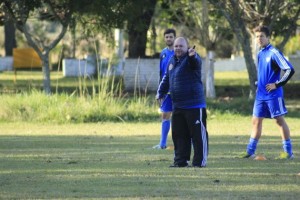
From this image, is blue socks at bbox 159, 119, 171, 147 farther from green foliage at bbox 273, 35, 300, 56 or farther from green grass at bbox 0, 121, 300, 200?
green foliage at bbox 273, 35, 300, 56

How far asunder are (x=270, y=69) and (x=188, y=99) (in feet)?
5.44

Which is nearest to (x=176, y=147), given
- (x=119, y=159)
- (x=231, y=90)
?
(x=119, y=159)

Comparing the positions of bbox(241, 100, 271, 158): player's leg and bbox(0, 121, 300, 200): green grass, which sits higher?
bbox(241, 100, 271, 158): player's leg

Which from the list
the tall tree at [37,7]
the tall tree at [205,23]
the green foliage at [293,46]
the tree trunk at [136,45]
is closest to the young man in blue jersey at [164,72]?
the tall tree at [37,7]

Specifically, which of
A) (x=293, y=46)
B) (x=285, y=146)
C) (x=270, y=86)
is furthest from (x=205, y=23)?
(x=293, y=46)

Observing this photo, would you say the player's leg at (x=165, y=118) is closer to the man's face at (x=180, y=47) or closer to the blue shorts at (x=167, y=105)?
the blue shorts at (x=167, y=105)

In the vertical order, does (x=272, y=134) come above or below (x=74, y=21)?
below

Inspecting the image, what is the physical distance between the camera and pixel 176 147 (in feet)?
39.8

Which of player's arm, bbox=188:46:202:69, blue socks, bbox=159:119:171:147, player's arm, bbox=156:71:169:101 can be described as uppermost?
player's arm, bbox=188:46:202:69

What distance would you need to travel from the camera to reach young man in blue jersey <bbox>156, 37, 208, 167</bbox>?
11641 millimetres

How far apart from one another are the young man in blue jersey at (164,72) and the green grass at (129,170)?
1.40 ft

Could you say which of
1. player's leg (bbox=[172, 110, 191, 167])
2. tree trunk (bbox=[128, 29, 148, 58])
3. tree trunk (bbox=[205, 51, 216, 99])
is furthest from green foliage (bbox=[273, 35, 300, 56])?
player's leg (bbox=[172, 110, 191, 167])

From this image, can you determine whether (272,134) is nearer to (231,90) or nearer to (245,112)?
(245,112)

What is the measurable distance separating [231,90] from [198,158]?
73.6ft
